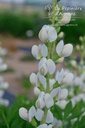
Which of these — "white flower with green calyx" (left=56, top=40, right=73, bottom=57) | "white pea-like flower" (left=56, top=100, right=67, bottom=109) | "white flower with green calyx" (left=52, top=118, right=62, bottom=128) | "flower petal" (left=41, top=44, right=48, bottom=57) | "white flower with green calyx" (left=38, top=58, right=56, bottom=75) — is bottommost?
"white flower with green calyx" (left=52, top=118, right=62, bottom=128)

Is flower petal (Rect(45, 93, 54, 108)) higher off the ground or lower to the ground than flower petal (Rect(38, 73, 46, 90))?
lower

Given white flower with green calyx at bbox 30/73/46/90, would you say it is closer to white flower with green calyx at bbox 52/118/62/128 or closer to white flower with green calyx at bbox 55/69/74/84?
white flower with green calyx at bbox 55/69/74/84

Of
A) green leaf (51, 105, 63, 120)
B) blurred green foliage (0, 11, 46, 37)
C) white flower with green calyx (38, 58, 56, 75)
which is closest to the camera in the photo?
white flower with green calyx (38, 58, 56, 75)

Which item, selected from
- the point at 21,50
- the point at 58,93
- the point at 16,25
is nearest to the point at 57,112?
the point at 58,93

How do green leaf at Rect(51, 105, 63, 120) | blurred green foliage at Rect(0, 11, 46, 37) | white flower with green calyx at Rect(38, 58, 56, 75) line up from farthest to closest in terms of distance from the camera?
blurred green foliage at Rect(0, 11, 46, 37) → green leaf at Rect(51, 105, 63, 120) → white flower with green calyx at Rect(38, 58, 56, 75)

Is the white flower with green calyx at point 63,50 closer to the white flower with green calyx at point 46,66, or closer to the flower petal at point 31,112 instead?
the white flower with green calyx at point 46,66

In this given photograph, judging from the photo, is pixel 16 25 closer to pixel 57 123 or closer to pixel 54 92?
pixel 57 123

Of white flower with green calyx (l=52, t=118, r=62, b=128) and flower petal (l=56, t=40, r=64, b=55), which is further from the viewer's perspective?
white flower with green calyx (l=52, t=118, r=62, b=128)

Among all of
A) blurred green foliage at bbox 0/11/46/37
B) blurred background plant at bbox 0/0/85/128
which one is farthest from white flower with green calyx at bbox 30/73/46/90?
blurred green foliage at bbox 0/11/46/37

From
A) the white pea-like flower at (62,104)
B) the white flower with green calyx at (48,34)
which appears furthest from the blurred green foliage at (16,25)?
the white flower with green calyx at (48,34)
